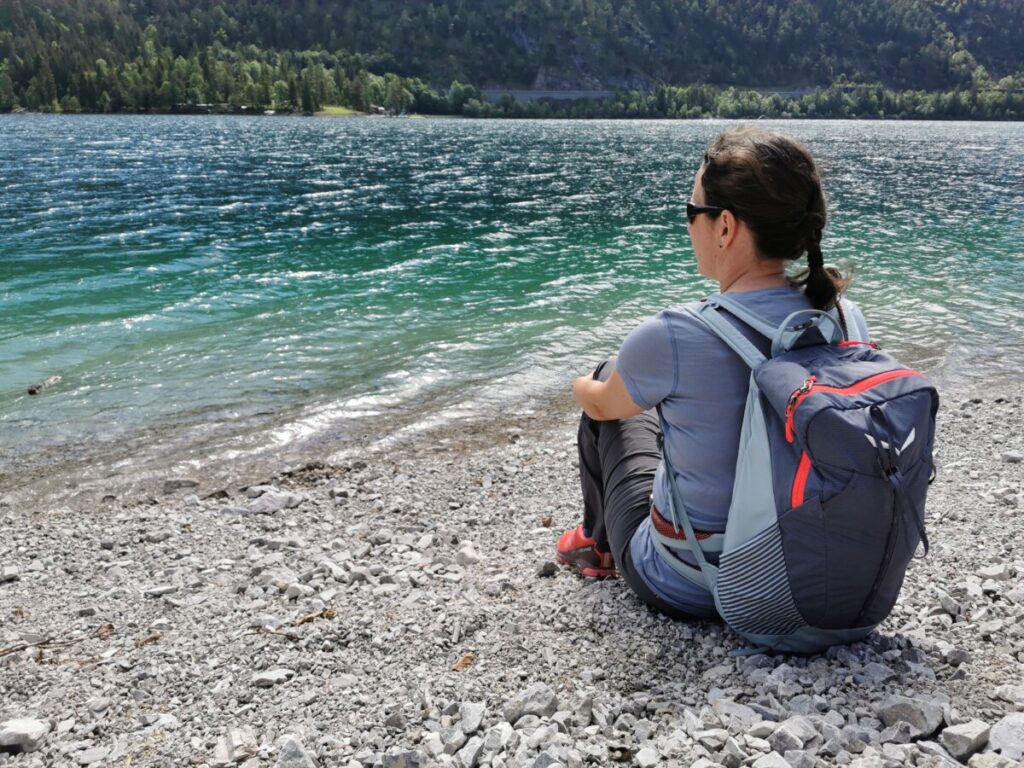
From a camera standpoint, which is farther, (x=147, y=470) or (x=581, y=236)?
(x=581, y=236)

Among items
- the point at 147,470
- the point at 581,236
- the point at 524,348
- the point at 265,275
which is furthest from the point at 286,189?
the point at 147,470

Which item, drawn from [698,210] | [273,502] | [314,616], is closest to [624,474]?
[698,210]

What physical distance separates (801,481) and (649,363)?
922 millimetres

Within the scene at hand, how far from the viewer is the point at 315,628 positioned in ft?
19.0

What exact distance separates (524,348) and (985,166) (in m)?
67.0

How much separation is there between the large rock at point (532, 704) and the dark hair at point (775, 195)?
2.51 metres

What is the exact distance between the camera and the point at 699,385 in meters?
4.13

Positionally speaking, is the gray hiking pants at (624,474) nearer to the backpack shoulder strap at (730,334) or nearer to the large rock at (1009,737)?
the backpack shoulder strap at (730,334)

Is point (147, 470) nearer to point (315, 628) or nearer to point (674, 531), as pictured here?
point (315, 628)

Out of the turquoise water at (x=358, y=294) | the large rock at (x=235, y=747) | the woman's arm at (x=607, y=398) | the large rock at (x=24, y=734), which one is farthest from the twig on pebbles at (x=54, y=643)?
the turquoise water at (x=358, y=294)

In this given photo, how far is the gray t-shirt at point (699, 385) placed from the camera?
4066 mm

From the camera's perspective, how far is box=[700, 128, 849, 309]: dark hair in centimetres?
388

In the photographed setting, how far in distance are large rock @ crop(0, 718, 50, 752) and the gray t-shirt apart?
152 inches

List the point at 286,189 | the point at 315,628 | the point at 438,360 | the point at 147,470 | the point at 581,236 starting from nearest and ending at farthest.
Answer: the point at 315,628 < the point at 147,470 < the point at 438,360 < the point at 581,236 < the point at 286,189
